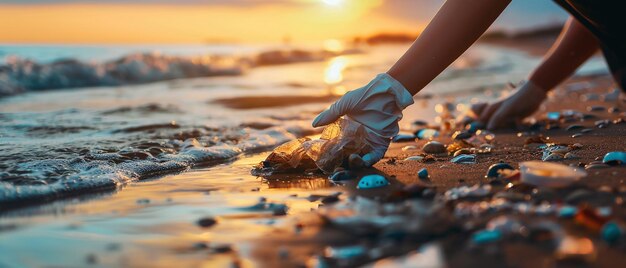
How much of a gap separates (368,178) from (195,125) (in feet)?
8.44

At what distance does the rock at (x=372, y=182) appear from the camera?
2.85 meters

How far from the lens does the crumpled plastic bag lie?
324 centimetres

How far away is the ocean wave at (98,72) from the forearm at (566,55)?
653cm

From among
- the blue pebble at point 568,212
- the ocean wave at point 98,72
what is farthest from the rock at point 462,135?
the ocean wave at point 98,72

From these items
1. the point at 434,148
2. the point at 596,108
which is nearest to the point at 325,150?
the point at 434,148

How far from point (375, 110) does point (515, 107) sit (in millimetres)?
1832

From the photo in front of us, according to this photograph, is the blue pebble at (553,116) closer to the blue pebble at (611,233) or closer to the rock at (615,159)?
the rock at (615,159)

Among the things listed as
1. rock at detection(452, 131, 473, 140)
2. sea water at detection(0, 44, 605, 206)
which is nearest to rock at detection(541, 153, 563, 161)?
rock at detection(452, 131, 473, 140)

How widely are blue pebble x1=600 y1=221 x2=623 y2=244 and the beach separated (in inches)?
0.4

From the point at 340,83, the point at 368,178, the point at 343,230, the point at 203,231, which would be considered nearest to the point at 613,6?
the point at 368,178

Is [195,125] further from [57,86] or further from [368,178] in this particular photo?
[57,86]

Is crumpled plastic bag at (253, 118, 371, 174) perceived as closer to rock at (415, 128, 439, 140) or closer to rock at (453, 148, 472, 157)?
rock at (453, 148, 472, 157)

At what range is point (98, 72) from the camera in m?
11.1

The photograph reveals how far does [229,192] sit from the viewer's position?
9.69 ft
